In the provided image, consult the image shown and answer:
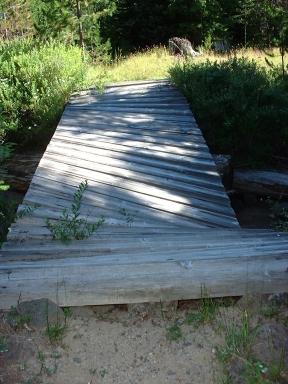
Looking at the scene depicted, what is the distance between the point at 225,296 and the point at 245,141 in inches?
169

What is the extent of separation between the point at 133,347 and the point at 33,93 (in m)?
5.69

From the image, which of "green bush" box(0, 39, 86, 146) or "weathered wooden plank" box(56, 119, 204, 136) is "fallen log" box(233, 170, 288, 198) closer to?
"weathered wooden plank" box(56, 119, 204, 136)

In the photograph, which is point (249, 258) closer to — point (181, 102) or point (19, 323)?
point (19, 323)

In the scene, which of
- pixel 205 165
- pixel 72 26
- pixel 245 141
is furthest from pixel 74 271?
pixel 72 26

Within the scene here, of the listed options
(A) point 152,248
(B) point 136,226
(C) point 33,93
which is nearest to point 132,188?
(B) point 136,226

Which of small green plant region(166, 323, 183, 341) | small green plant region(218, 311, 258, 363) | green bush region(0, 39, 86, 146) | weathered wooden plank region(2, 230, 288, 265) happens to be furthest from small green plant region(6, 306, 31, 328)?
green bush region(0, 39, 86, 146)

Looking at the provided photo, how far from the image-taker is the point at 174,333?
2846 mm

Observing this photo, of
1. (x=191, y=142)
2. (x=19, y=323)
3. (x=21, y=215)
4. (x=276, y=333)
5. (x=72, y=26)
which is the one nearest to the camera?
(x=276, y=333)

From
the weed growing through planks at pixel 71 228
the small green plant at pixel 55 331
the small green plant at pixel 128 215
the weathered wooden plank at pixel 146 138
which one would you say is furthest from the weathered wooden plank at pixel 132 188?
the small green plant at pixel 55 331

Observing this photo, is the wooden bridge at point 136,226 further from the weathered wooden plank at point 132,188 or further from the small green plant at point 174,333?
the small green plant at point 174,333

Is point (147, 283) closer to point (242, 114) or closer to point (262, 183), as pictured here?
point (262, 183)

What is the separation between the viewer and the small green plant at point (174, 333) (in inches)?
111

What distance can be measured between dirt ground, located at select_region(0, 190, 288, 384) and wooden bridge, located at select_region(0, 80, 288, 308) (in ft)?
0.54

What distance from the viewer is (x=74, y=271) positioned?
10.0ft
